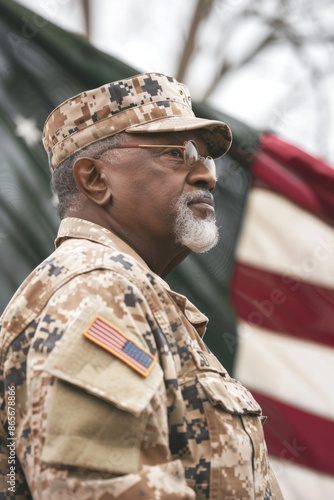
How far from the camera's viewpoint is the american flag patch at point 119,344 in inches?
65.2

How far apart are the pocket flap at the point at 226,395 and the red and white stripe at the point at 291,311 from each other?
200 cm

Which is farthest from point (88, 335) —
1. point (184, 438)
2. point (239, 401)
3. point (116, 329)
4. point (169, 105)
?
point (169, 105)

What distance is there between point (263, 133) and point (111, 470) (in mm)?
3299

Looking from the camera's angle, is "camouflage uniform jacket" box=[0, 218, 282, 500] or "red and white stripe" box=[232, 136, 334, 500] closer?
"camouflage uniform jacket" box=[0, 218, 282, 500]

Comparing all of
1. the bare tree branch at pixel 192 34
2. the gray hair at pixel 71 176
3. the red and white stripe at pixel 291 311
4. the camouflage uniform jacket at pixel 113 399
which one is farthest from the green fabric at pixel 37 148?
the bare tree branch at pixel 192 34

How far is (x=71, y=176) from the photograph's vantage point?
245 centimetres

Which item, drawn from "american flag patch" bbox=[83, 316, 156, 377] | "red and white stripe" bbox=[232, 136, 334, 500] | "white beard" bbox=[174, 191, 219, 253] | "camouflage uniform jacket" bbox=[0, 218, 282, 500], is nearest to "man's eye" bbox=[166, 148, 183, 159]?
"white beard" bbox=[174, 191, 219, 253]

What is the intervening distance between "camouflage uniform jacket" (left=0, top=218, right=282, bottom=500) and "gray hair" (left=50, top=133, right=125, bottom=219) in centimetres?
30

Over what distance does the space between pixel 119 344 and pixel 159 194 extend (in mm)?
823

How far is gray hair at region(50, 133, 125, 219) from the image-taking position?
2404 millimetres

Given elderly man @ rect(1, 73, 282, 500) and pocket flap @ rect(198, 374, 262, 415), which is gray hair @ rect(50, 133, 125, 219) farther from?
pocket flap @ rect(198, 374, 262, 415)

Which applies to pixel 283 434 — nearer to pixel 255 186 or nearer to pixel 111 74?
pixel 255 186

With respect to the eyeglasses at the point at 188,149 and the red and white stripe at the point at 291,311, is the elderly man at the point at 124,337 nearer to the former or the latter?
the eyeglasses at the point at 188,149

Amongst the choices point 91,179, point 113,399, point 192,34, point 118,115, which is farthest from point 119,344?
point 192,34
